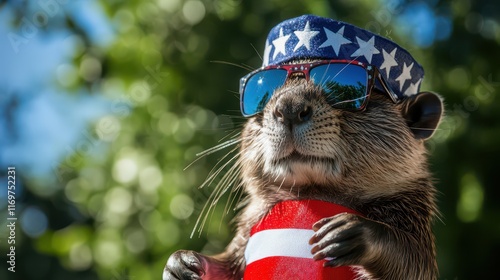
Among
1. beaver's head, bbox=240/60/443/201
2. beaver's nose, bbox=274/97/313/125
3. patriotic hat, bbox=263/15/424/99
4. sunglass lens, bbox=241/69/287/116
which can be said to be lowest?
beaver's head, bbox=240/60/443/201

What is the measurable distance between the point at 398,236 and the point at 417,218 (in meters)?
0.25

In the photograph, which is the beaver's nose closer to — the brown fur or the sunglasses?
the brown fur

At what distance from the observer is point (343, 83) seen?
10.1 ft

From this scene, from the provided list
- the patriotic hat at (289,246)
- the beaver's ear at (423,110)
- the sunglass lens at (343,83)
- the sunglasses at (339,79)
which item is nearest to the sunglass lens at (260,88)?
the sunglasses at (339,79)

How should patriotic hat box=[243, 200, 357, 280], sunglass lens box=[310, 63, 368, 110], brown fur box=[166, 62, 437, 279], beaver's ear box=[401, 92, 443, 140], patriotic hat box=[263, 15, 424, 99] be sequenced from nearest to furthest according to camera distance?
patriotic hat box=[243, 200, 357, 280], brown fur box=[166, 62, 437, 279], sunglass lens box=[310, 63, 368, 110], patriotic hat box=[263, 15, 424, 99], beaver's ear box=[401, 92, 443, 140]

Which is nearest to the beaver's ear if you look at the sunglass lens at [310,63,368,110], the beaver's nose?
the sunglass lens at [310,63,368,110]

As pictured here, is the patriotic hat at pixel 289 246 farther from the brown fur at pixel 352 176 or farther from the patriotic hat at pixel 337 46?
the patriotic hat at pixel 337 46

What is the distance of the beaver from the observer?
287 centimetres

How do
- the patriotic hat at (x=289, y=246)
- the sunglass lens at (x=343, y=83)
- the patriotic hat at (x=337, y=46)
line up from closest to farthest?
the patriotic hat at (x=289, y=246) < the sunglass lens at (x=343, y=83) < the patriotic hat at (x=337, y=46)

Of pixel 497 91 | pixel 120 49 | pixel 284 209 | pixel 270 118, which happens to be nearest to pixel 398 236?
pixel 284 209

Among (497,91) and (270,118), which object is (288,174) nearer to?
(270,118)

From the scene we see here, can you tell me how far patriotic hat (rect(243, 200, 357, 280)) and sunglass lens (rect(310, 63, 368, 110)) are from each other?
433 millimetres

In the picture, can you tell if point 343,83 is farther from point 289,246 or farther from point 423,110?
point 289,246

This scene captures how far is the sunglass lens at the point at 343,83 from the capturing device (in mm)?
3062
